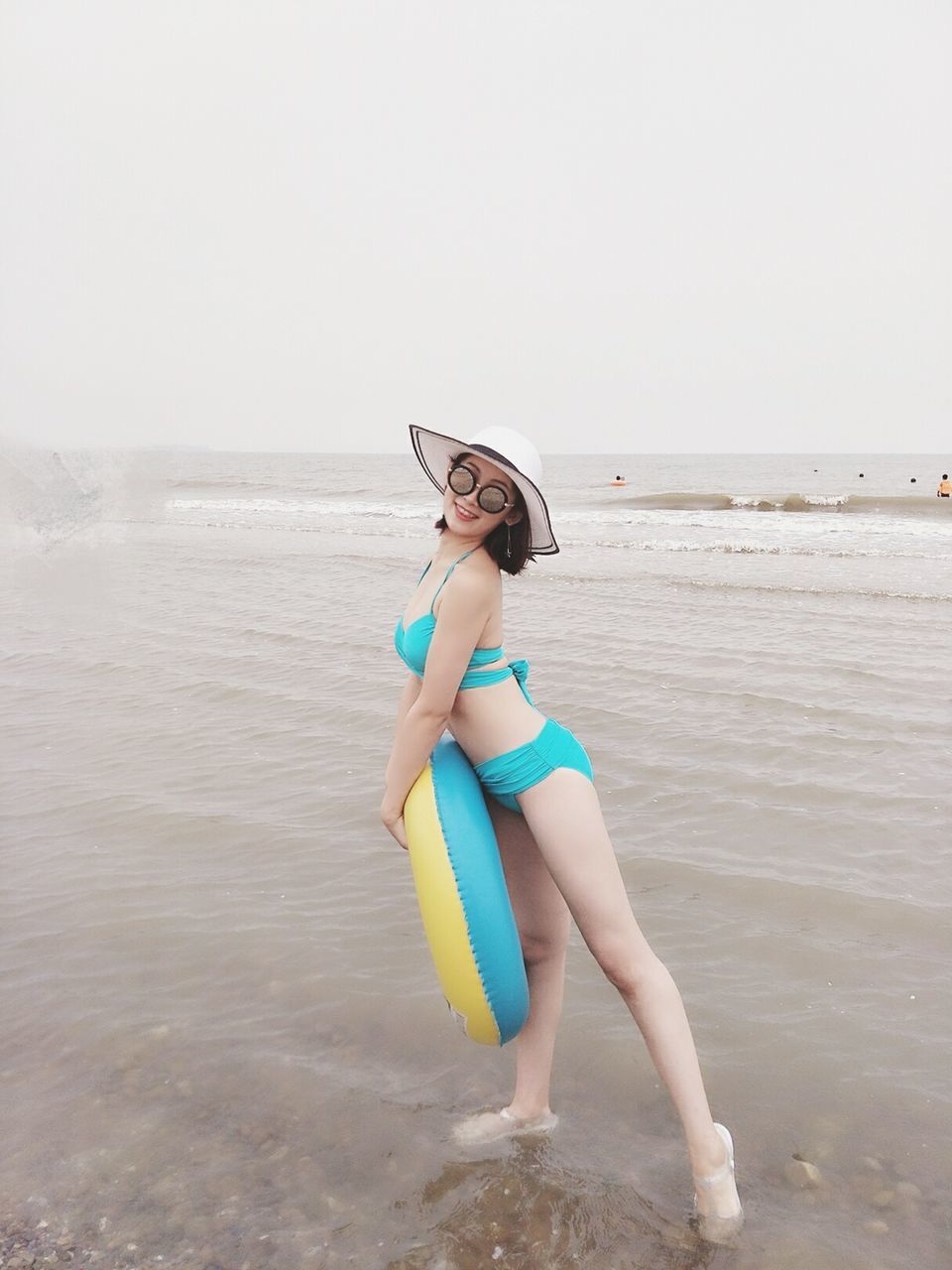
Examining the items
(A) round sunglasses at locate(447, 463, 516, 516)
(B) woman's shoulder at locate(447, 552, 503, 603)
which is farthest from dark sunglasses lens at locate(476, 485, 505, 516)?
(B) woman's shoulder at locate(447, 552, 503, 603)

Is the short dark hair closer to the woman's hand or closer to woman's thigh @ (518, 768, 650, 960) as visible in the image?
woman's thigh @ (518, 768, 650, 960)

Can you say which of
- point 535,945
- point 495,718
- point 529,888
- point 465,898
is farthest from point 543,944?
point 495,718

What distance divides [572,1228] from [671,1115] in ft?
1.99

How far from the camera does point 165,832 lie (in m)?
5.20

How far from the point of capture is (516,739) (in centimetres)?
275

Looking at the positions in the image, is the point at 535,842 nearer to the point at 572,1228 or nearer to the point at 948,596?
the point at 572,1228

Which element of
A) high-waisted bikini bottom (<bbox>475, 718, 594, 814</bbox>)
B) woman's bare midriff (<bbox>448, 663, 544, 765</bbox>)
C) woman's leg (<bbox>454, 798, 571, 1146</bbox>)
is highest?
woman's bare midriff (<bbox>448, 663, 544, 765</bbox>)

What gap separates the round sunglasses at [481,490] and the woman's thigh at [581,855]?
804 millimetres

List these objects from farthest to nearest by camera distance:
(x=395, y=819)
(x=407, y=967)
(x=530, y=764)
A: (x=407, y=967) → (x=395, y=819) → (x=530, y=764)

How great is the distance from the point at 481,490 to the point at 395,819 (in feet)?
3.45

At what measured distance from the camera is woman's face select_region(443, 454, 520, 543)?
8.90ft

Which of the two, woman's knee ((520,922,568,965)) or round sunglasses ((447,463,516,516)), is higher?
round sunglasses ((447,463,516,516))

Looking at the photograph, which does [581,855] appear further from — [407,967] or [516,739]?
[407,967]

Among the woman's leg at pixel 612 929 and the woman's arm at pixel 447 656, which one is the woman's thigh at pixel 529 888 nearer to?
the woman's leg at pixel 612 929
